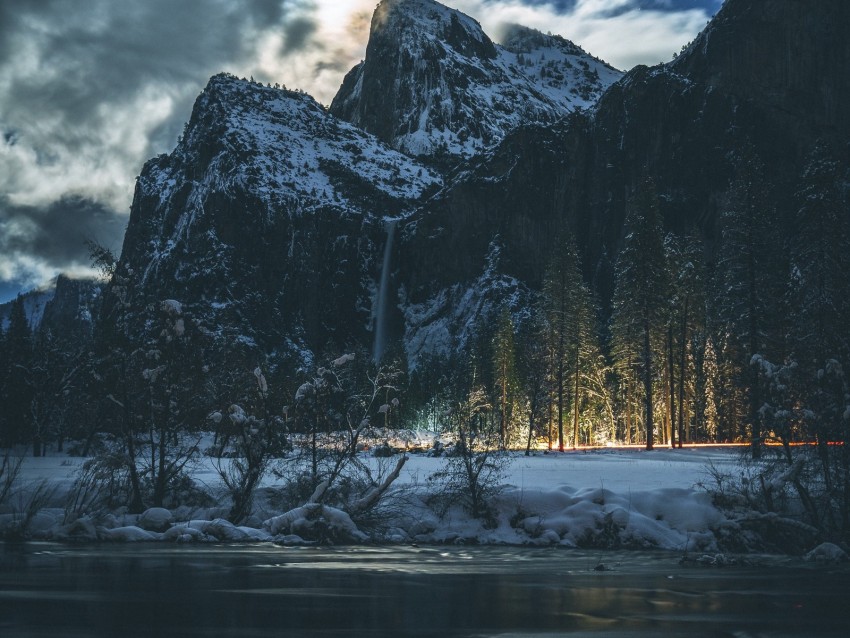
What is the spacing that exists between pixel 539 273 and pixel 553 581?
155118 mm

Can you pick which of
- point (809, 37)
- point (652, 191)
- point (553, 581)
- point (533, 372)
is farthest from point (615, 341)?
point (809, 37)

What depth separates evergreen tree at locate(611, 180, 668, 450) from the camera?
48594mm

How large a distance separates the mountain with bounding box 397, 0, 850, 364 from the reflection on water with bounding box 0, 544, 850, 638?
4704 inches

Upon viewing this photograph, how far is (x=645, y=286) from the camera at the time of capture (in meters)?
49.0

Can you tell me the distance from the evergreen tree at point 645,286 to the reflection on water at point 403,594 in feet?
98.6

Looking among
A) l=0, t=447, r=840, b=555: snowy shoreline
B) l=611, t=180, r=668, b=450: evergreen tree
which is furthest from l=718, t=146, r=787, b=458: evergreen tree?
l=0, t=447, r=840, b=555: snowy shoreline

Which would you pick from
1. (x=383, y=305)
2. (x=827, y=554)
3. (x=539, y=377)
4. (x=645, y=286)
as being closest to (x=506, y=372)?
(x=539, y=377)

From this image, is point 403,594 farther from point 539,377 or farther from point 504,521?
point 539,377

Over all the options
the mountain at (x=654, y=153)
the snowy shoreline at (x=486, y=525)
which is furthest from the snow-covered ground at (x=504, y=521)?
the mountain at (x=654, y=153)

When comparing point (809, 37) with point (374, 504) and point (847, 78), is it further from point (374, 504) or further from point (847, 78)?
point (374, 504)

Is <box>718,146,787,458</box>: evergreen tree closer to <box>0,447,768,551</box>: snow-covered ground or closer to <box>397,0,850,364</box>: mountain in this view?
<box>0,447,768,551</box>: snow-covered ground

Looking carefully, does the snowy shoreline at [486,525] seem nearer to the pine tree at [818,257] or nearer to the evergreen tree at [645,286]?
the pine tree at [818,257]

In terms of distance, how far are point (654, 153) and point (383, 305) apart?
70.5 m

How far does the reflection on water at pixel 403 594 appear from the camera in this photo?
1137 centimetres
